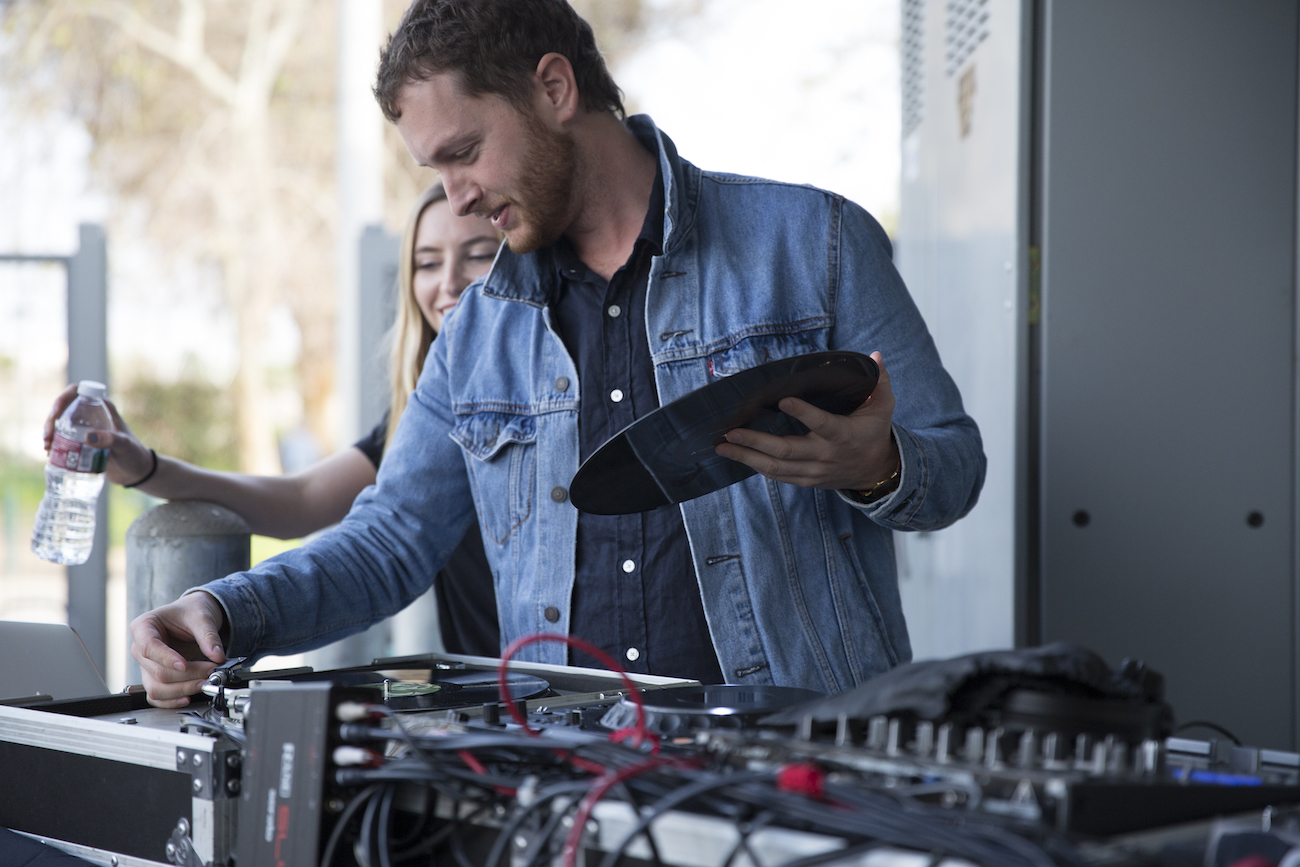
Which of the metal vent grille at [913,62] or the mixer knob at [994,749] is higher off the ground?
the metal vent grille at [913,62]

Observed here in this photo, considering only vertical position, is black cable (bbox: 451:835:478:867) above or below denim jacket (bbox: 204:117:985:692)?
below

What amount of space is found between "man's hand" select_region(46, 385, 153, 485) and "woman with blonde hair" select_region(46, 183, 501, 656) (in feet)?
0.47

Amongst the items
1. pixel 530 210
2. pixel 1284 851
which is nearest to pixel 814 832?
pixel 1284 851

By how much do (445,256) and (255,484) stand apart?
0.70m

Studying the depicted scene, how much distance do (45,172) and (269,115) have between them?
2823mm

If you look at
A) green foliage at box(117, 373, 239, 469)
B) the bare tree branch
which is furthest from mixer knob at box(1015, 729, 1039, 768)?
green foliage at box(117, 373, 239, 469)

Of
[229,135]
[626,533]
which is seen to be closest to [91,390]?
[626,533]

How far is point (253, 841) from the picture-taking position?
1082 millimetres

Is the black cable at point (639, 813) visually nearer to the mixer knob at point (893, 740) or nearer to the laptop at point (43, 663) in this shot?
the mixer knob at point (893, 740)

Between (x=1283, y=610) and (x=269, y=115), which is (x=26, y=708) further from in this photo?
(x=269, y=115)

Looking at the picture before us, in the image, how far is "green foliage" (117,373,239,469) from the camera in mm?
16094

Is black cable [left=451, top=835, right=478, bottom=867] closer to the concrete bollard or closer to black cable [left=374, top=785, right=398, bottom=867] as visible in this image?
black cable [left=374, top=785, right=398, bottom=867]

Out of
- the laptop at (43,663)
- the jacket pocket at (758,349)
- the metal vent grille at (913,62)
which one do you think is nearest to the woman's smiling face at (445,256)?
the jacket pocket at (758,349)

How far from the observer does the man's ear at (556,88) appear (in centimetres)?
205
